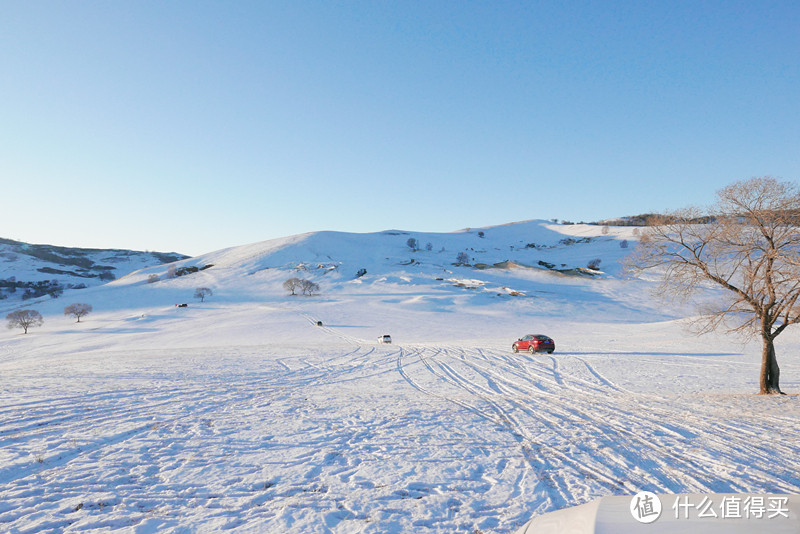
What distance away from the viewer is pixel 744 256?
41.5ft

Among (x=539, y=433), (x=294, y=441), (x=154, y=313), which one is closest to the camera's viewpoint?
(x=294, y=441)

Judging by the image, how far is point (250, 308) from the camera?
7050 cm

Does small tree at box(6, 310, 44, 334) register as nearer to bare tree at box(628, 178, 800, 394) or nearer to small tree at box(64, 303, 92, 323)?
small tree at box(64, 303, 92, 323)

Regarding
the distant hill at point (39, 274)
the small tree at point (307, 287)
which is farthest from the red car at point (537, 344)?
the distant hill at point (39, 274)

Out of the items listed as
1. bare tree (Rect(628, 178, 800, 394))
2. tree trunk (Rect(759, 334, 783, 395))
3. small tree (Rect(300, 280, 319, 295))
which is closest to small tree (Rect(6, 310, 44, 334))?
small tree (Rect(300, 280, 319, 295))

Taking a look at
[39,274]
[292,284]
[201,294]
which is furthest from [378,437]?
[39,274]

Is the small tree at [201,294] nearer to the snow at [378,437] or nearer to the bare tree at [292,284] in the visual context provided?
the bare tree at [292,284]

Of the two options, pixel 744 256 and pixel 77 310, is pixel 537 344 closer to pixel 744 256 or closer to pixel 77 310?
pixel 744 256

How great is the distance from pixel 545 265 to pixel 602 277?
27.3 metres

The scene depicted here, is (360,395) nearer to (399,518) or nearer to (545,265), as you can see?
(399,518)

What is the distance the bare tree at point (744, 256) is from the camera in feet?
39.2

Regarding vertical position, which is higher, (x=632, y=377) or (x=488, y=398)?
(x=488, y=398)

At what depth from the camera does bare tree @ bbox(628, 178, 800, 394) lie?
11945 mm

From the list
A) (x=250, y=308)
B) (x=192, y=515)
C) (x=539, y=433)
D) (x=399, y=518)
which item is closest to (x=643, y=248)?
(x=539, y=433)
